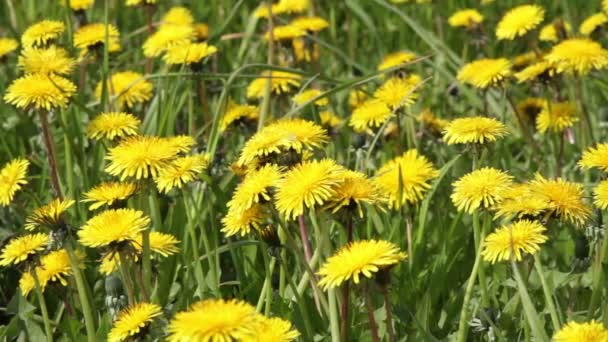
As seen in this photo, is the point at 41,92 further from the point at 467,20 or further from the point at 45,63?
the point at 467,20

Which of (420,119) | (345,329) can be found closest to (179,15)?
(420,119)

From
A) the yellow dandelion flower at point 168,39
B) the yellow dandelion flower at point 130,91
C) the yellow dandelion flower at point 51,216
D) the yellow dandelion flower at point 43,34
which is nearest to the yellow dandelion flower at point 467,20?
the yellow dandelion flower at point 168,39

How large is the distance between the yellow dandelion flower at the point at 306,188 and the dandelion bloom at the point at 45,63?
91cm

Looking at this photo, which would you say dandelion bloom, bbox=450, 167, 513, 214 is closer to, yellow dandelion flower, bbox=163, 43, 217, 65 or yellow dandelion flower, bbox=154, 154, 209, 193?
yellow dandelion flower, bbox=154, 154, 209, 193

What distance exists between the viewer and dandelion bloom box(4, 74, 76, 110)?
2.12 m

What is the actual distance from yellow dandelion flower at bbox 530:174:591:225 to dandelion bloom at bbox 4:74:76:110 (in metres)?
0.98

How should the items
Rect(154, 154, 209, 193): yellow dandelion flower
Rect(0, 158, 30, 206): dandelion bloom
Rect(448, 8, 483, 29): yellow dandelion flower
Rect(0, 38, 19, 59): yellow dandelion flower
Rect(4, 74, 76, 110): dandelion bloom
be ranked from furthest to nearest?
1. Rect(448, 8, 483, 29): yellow dandelion flower
2. Rect(0, 38, 19, 59): yellow dandelion flower
3. Rect(4, 74, 76, 110): dandelion bloom
4. Rect(0, 158, 30, 206): dandelion bloom
5. Rect(154, 154, 209, 193): yellow dandelion flower

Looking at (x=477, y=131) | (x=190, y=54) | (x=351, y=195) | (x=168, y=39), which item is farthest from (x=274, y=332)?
(x=168, y=39)

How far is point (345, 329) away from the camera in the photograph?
1.70m

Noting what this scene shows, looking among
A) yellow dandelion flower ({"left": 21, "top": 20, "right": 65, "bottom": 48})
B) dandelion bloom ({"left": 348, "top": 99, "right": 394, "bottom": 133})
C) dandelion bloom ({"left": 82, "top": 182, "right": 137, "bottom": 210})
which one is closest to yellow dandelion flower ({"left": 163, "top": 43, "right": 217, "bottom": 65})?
yellow dandelion flower ({"left": 21, "top": 20, "right": 65, "bottom": 48})

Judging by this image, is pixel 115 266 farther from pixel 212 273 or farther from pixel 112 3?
pixel 112 3

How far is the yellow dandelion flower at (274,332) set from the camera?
55.3 inches

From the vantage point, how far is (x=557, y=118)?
8.87 ft

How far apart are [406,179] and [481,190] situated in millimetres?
324
